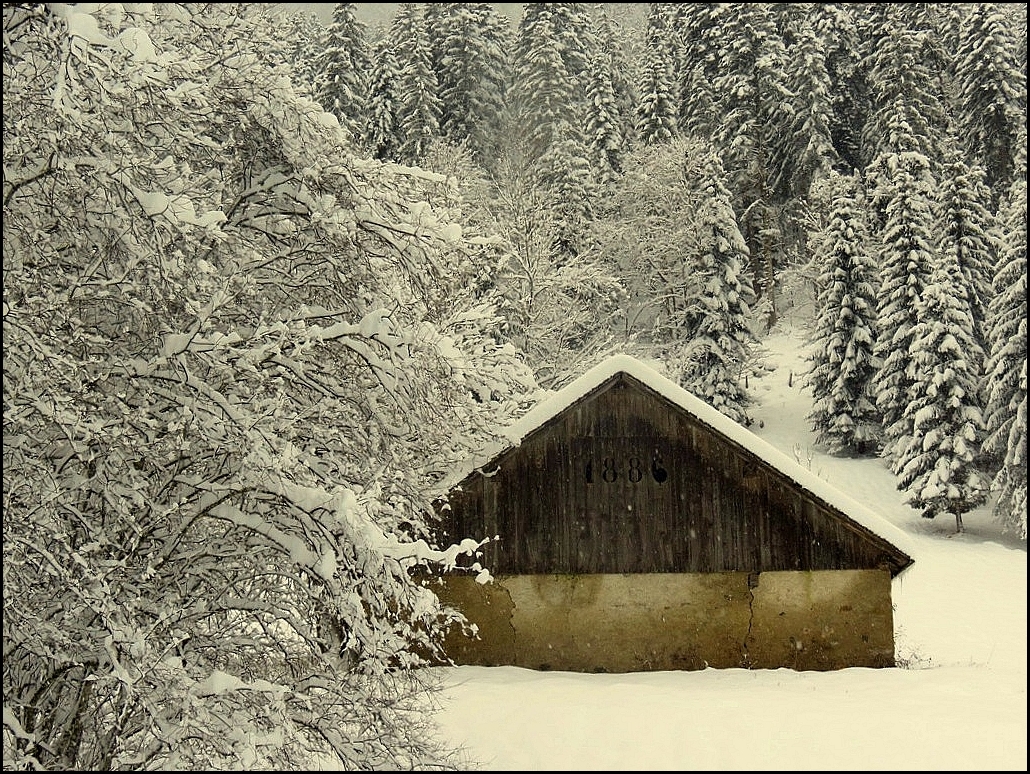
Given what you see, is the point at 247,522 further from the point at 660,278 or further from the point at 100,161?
the point at 660,278

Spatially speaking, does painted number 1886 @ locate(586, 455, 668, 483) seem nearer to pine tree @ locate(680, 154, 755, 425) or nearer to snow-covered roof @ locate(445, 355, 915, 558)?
snow-covered roof @ locate(445, 355, 915, 558)

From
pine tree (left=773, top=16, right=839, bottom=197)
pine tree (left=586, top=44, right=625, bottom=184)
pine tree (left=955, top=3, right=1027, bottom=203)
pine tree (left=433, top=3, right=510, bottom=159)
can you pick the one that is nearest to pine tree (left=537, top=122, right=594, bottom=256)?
pine tree (left=586, top=44, right=625, bottom=184)

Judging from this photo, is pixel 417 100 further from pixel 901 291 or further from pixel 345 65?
pixel 901 291

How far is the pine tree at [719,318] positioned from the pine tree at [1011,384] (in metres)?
8.50

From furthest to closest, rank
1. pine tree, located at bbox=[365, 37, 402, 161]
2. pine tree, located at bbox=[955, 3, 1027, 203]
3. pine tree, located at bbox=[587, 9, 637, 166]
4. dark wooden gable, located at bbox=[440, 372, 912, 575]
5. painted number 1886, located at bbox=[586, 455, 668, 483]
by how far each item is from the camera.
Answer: pine tree, located at bbox=[587, 9, 637, 166]
pine tree, located at bbox=[955, 3, 1027, 203]
pine tree, located at bbox=[365, 37, 402, 161]
painted number 1886, located at bbox=[586, 455, 668, 483]
dark wooden gable, located at bbox=[440, 372, 912, 575]

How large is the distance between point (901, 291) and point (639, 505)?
22.3 meters

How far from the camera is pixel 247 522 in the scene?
21.0 feet

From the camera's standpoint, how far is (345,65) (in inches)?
1737

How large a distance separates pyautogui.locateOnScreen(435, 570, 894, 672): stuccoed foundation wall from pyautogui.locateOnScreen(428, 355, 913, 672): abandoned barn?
2 centimetres

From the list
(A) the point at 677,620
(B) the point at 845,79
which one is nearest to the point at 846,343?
(A) the point at 677,620

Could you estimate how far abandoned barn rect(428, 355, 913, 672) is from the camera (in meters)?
13.1

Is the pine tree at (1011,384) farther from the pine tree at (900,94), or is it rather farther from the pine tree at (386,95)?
the pine tree at (386,95)

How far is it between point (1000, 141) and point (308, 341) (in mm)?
46936

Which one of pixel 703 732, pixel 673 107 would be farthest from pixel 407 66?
pixel 703 732
